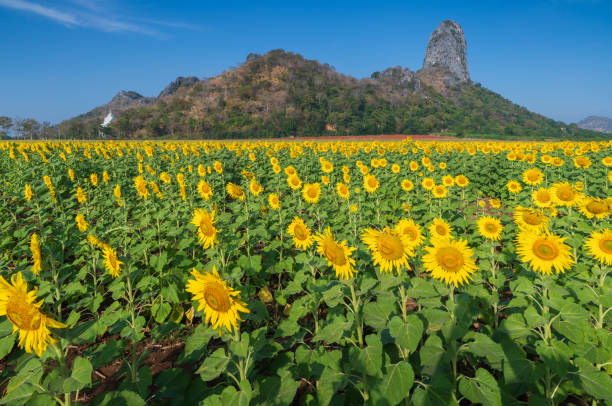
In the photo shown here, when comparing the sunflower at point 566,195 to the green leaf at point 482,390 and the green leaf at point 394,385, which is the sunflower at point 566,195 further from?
the green leaf at point 394,385

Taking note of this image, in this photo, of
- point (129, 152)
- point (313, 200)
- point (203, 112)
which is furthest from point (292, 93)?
point (313, 200)

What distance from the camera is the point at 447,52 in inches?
6722

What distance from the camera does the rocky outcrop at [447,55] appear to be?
150 m

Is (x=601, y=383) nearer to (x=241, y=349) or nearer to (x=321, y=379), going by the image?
(x=321, y=379)

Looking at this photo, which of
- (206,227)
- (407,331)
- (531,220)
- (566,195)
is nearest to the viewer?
(407,331)

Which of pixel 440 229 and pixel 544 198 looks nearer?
pixel 440 229

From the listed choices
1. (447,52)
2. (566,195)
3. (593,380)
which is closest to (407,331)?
(593,380)

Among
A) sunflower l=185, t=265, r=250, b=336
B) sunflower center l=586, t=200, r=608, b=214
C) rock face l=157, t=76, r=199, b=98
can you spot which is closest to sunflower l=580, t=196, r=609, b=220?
sunflower center l=586, t=200, r=608, b=214

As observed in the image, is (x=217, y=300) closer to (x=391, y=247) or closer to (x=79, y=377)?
(x=79, y=377)

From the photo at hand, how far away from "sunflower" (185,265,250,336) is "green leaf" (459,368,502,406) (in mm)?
1800

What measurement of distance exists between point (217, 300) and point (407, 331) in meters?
1.53

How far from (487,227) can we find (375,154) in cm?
1164

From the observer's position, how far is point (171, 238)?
580 centimetres

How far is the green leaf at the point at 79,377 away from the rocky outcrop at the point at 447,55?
17085 cm
